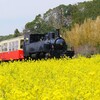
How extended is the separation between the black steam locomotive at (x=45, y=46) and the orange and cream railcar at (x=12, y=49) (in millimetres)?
1819

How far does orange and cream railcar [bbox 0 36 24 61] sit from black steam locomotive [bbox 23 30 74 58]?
1819mm

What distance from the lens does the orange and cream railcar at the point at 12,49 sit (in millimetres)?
30288

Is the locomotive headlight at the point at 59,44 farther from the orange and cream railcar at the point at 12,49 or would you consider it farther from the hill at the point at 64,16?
the hill at the point at 64,16

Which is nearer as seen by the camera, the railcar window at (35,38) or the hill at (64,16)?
the railcar window at (35,38)

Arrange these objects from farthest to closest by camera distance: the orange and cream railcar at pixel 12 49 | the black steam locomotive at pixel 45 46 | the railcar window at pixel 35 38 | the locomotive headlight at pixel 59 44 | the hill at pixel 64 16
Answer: the hill at pixel 64 16
the orange and cream railcar at pixel 12 49
the railcar window at pixel 35 38
the locomotive headlight at pixel 59 44
the black steam locomotive at pixel 45 46

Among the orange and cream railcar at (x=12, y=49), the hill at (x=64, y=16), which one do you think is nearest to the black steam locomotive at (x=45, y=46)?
the orange and cream railcar at (x=12, y=49)

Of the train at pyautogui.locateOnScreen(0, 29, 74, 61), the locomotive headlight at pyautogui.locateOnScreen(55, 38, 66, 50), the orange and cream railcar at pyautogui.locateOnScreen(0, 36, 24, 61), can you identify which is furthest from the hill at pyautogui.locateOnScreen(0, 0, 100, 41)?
the locomotive headlight at pyautogui.locateOnScreen(55, 38, 66, 50)

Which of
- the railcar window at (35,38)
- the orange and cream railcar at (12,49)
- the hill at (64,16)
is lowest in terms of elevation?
the orange and cream railcar at (12,49)

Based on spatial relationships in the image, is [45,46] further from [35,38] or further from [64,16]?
[64,16]

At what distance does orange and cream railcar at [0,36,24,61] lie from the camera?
99.4 ft

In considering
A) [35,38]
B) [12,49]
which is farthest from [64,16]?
[35,38]

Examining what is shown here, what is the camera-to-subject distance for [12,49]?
3272 cm

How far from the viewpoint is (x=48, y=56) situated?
25281 mm

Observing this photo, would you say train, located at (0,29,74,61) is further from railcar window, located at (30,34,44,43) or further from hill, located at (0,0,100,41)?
hill, located at (0,0,100,41)
